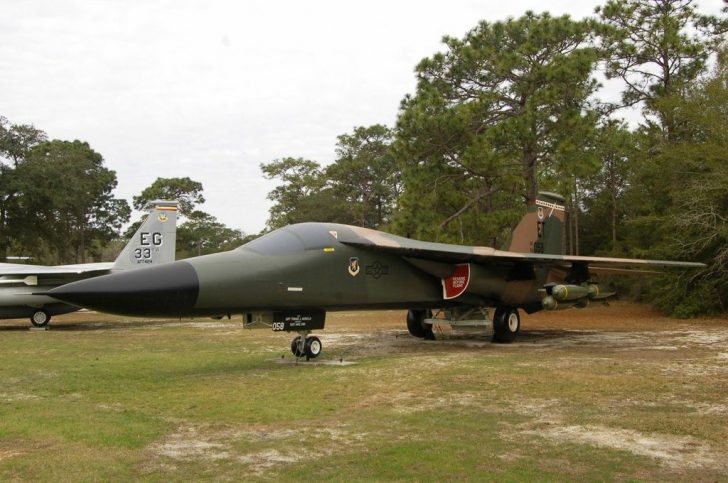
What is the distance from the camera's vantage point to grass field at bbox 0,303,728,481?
4992mm

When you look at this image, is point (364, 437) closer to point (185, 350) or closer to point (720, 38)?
point (185, 350)

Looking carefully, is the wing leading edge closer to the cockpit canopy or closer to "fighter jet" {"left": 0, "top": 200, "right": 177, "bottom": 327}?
Result: the cockpit canopy

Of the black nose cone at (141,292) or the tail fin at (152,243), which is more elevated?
the tail fin at (152,243)

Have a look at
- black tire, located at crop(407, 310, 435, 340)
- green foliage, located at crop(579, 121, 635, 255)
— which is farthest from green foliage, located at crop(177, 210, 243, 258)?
black tire, located at crop(407, 310, 435, 340)

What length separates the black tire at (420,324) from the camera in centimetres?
1477

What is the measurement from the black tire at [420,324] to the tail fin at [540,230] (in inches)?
115

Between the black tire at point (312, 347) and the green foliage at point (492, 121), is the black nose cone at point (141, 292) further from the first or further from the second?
the green foliage at point (492, 121)

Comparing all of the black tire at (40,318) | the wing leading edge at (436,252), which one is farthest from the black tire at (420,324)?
the black tire at (40,318)

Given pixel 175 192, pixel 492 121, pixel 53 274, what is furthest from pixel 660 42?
pixel 175 192

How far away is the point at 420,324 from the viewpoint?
1484cm

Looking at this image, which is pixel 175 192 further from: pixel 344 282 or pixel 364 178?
pixel 344 282

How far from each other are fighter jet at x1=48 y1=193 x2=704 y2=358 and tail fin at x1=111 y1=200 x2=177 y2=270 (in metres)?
10.2

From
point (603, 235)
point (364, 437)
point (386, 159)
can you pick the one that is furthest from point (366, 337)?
point (386, 159)

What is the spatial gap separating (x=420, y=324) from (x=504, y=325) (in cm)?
197
